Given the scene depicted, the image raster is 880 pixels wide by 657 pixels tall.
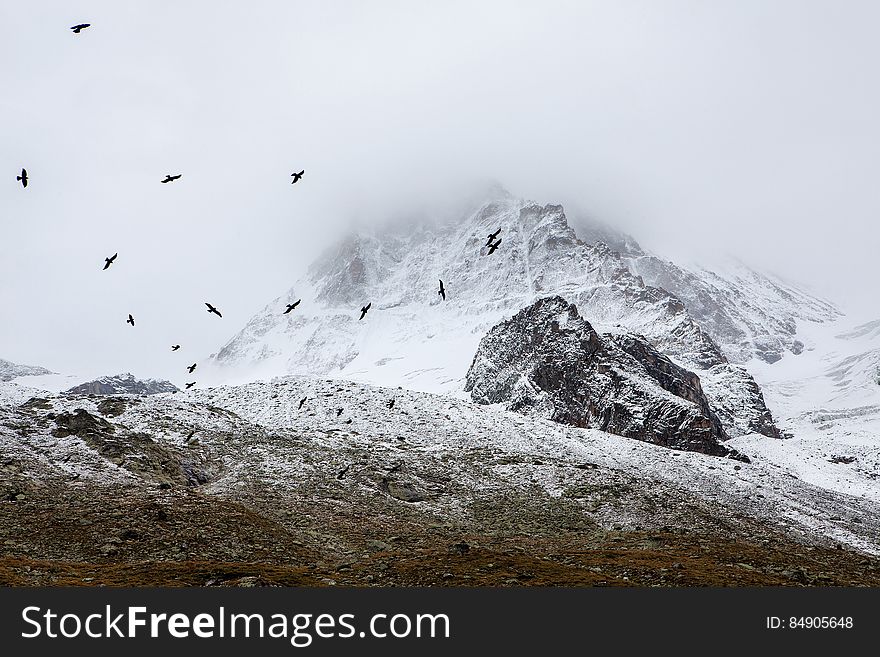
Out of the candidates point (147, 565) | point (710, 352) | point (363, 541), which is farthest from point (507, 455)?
point (710, 352)

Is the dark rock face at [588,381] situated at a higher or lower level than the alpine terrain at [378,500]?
higher

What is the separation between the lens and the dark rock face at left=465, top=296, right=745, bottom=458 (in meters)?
90.5

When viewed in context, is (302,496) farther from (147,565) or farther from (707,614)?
(707,614)

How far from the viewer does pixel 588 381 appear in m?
102

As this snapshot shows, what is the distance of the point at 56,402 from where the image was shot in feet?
159

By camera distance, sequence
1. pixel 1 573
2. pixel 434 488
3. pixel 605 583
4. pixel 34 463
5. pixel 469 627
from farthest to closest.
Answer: pixel 434 488 < pixel 34 463 < pixel 605 583 < pixel 1 573 < pixel 469 627

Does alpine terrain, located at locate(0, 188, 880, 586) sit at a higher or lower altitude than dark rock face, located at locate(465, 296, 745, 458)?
lower

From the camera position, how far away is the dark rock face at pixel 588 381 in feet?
297

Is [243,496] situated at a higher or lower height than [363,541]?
higher

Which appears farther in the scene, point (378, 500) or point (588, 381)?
point (588, 381)

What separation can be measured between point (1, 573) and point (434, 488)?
2636cm

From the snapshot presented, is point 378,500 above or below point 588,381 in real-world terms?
below

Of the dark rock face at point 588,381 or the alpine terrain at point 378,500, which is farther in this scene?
the dark rock face at point 588,381

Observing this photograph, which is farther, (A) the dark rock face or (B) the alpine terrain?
(A) the dark rock face
